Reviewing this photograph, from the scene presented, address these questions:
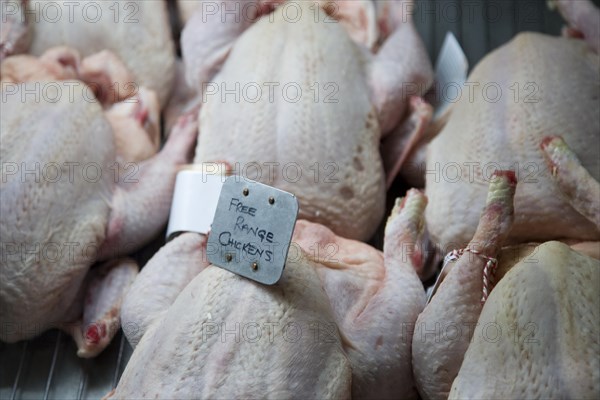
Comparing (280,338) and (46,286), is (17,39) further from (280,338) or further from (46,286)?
(280,338)

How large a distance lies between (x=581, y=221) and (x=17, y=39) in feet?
4.17

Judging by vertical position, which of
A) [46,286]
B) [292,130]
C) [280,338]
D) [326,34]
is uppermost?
[326,34]

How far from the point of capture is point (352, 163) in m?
1.58

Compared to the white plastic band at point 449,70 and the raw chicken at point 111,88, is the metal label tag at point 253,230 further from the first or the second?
the white plastic band at point 449,70

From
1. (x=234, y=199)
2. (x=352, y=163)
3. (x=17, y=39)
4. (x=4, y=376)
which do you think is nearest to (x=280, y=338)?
(x=234, y=199)

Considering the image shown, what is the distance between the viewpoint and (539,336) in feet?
3.56

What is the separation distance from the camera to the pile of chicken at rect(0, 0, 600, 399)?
1.14 meters

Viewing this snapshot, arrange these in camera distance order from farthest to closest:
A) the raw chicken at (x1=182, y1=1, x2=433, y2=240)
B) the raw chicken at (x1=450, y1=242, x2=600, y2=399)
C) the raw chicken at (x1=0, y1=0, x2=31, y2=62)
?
the raw chicken at (x1=0, y1=0, x2=31, y2=62)
the raw chicken at (x1=182, y1=1, x2=433, y2=240)
the raw chicken at (x1=450, y1=242, x2=600, y2=399)

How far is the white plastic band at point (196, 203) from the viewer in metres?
1.51

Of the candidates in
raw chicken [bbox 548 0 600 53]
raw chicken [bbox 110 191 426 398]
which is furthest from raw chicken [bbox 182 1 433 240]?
raw chicken [bbox 548 0 600 53]

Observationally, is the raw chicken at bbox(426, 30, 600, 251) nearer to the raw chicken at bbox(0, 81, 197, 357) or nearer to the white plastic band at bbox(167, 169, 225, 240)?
the white plastic band at bbox(167, 169, 225, 240)

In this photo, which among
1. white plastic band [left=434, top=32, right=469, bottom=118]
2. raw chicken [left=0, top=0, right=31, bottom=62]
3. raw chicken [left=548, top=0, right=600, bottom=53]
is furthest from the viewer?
white plastic band [left=434, top=32, right=469, bottom=118]

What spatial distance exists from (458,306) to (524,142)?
39cm

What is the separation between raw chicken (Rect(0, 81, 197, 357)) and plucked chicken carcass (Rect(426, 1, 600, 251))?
0.57 meters
